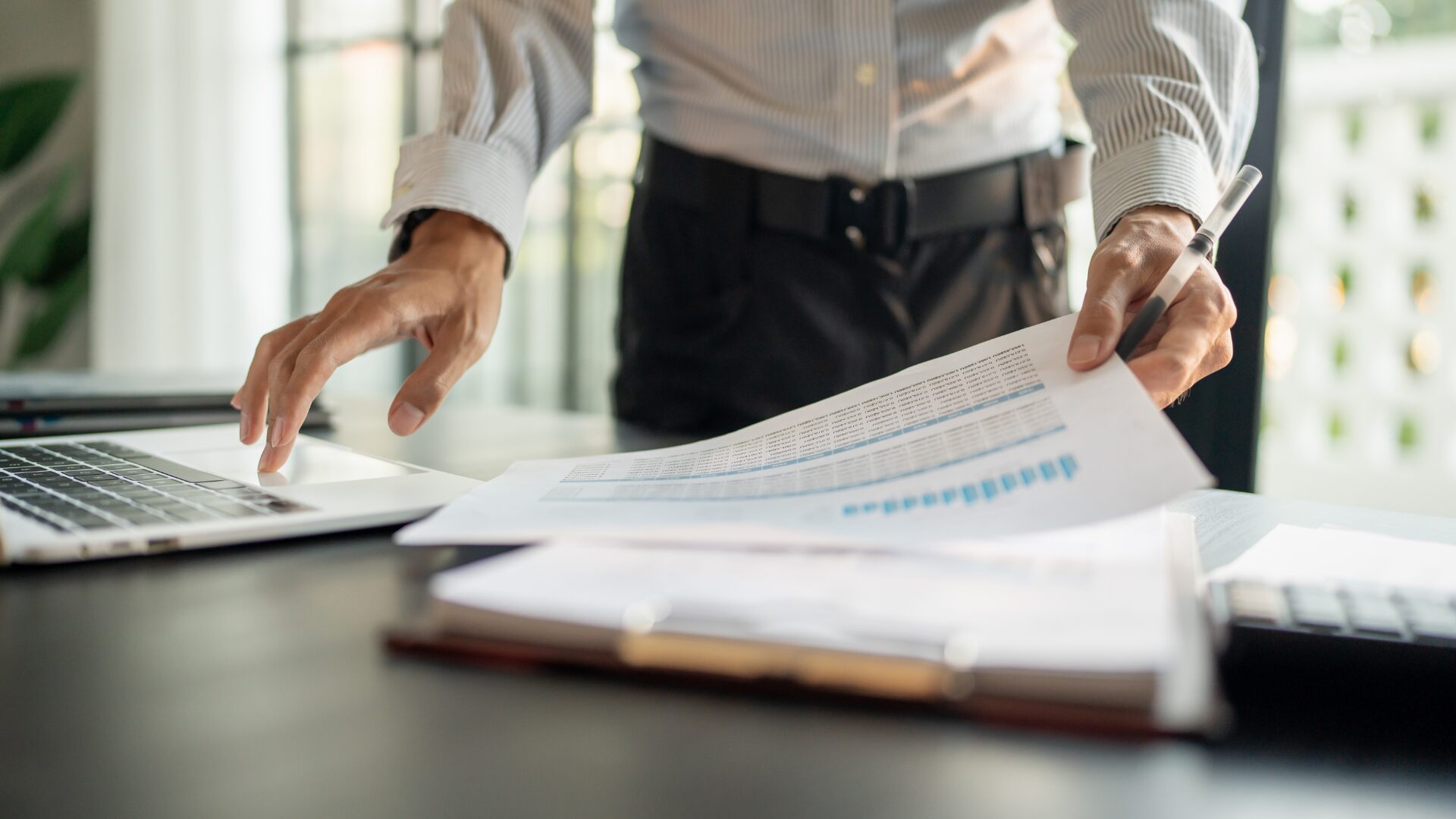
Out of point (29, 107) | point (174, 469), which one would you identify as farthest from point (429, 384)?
point (29, 107)

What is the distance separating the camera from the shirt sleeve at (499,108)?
2.82 feet

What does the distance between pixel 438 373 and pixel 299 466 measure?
4.1 inches

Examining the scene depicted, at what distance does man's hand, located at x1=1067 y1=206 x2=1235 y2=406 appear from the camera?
0.52 m

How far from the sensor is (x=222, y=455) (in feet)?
2.21

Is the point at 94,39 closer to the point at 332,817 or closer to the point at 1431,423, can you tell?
the point at 332,817

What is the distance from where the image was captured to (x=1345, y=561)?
45 cm

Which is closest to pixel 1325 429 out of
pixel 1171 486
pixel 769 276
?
pixel 769 276

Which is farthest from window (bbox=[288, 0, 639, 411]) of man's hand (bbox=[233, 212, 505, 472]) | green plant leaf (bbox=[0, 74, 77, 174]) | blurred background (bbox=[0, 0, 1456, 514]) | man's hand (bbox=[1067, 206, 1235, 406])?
man's hand (bbox=[1067, 206, 1235, 406])

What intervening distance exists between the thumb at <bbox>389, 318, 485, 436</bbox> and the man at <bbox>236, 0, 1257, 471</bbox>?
4.4 inches

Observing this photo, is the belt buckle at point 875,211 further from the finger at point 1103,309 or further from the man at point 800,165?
the finger at point 1103,309

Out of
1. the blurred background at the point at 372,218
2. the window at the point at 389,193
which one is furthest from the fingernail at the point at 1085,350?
the blurred background at the point at 372,218

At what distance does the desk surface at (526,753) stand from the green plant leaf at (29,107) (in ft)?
11.3

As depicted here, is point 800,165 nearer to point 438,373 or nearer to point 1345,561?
point 438,373

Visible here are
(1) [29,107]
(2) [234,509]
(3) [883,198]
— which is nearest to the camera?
(2) [234,509]
